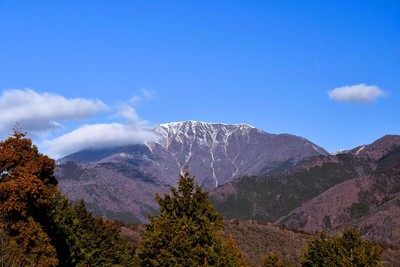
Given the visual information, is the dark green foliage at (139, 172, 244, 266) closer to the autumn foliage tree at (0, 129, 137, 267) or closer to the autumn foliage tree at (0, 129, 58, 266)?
the autumn foliage tree at (0, 129, 137, 267)

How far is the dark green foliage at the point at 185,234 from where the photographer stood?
2495cm

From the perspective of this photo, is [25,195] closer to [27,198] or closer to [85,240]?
[27,198]

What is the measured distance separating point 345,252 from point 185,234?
773 inches

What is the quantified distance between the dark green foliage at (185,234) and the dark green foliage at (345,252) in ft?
51.2

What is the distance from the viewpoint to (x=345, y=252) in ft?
131

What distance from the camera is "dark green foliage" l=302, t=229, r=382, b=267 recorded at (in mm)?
37938

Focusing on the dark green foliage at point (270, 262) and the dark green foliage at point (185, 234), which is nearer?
the dark green foliage at point (185, 234)

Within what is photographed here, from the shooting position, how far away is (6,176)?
105 ft

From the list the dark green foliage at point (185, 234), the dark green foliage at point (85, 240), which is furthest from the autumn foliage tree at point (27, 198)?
the dark green foliage at point (85, 240)

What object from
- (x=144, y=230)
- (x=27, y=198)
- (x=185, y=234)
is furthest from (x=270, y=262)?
(x=185, y=234)

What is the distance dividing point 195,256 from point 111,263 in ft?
125

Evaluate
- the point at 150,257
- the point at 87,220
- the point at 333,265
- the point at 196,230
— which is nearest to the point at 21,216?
the point at 150,257

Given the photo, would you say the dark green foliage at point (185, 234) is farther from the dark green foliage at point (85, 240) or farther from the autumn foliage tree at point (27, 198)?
the dark green foliage at point (85, 240)

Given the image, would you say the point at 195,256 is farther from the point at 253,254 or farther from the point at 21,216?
the point at 253,254
